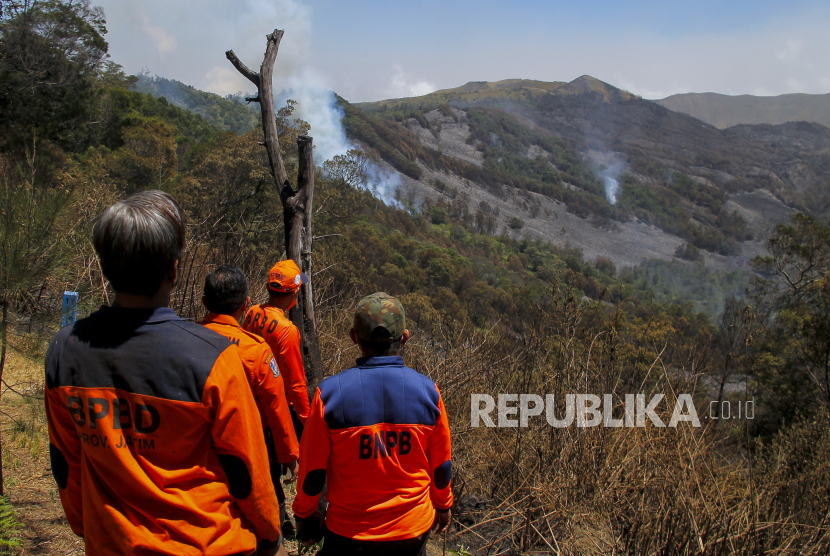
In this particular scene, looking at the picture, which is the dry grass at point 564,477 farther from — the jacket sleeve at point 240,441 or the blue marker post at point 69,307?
the jacket sleeve at point 240,441

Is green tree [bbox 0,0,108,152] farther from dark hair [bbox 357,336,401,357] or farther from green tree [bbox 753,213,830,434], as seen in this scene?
green tree [bbox 753,213,830,434]

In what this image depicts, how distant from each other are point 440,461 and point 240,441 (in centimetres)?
83

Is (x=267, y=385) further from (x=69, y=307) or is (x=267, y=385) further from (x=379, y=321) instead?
(x=69, y=307)

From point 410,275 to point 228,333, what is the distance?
2762cm

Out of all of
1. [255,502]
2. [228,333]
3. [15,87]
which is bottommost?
[255,502]

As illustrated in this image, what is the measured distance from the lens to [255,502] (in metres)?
1.29

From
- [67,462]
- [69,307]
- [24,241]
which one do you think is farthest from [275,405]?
[69,307]

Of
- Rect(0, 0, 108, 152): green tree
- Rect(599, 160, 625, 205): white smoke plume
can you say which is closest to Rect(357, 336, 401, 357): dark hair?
Rect(0, 0, 108, 152): green tree

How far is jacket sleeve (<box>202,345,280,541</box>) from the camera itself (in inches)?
47.3

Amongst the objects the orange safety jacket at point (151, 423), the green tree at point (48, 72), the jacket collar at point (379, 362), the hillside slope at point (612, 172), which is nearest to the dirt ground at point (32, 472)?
the orange safety jacket at point (151, 423)

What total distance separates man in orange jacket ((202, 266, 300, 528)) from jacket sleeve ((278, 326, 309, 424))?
0.32 meters

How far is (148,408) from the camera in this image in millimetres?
1176

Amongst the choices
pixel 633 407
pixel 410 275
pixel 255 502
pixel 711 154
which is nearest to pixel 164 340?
pixel 255 502

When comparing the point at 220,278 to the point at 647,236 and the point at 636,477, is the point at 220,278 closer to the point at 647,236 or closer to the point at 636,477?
the point at 636,477
